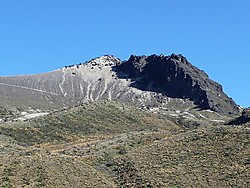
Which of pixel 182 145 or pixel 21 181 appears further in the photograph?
pixel 182 145

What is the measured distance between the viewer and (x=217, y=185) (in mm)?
53438

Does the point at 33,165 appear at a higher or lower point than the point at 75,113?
lower

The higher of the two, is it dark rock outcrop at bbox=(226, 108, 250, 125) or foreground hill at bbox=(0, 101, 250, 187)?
dark rock outcrop at bbox=(226, 108, 250, 125)

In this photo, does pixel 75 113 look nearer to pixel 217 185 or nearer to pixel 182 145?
pixel 182 145

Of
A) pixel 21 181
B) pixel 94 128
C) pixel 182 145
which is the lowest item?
pixel 21 181

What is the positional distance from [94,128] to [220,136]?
60.1 metres

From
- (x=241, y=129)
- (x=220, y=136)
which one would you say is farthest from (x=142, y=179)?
(x=241, y=129)

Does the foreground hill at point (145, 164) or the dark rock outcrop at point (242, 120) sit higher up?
the dark rock outcrop at point (242, 120)

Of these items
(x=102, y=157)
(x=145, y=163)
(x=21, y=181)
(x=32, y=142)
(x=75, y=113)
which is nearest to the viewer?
(x=21, y=181)

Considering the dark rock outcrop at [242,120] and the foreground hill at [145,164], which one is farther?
the dark rock outcrop at [242,120]

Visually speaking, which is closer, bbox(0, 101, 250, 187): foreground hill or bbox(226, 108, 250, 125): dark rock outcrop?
bbox(0, 101, 250, 187): foreground hill

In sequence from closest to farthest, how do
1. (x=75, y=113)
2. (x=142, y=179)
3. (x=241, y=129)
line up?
(x=142, y=179), (x=241, y=129), (x=75, y=113)

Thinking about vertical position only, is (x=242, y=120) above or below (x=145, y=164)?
above

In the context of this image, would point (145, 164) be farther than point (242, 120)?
No
